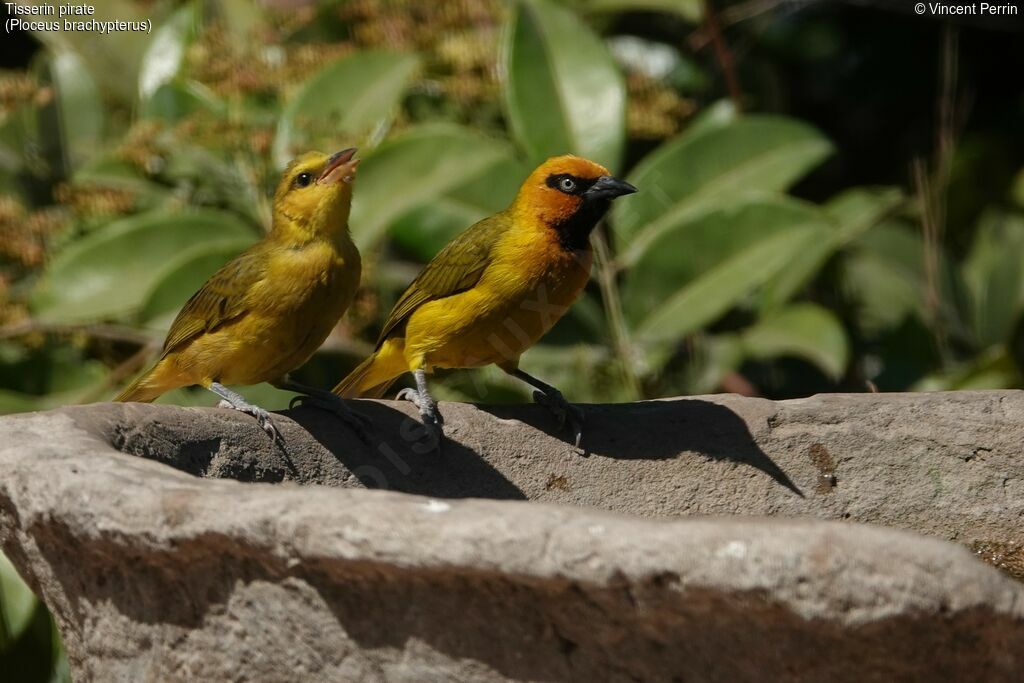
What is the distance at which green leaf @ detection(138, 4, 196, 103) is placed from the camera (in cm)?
616

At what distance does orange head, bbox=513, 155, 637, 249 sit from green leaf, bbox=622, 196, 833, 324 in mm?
1102

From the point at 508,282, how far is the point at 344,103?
1.99 metres

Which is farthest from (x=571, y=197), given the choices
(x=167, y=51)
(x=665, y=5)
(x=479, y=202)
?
(x=167, y=51)

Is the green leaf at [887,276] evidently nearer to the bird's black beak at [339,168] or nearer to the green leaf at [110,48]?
the bird's black beak at [339,168]

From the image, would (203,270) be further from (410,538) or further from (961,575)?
(961,575)

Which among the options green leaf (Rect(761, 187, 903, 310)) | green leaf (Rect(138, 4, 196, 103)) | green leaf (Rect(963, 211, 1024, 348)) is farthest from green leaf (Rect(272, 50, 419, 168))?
green leaf (Rect(963, 211, 1024, 348))

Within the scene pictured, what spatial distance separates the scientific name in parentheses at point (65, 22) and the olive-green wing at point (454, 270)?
121 inches

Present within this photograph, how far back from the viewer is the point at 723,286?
514cm

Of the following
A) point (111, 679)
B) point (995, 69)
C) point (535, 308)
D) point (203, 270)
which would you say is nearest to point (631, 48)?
point (995, 69)

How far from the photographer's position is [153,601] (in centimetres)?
222

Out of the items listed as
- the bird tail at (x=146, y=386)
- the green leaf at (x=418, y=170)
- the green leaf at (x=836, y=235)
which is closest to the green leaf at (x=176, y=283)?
the green leaf at (x=418, y=170)

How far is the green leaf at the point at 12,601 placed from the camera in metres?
4.60

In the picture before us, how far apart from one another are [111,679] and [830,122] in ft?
20.8

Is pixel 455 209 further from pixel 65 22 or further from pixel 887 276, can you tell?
pixel 65 22
